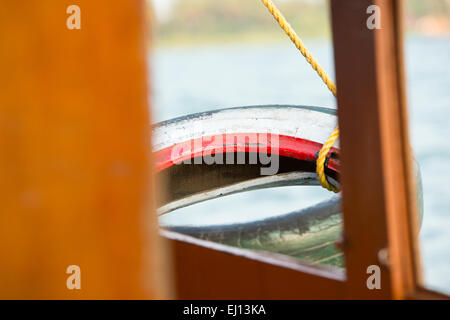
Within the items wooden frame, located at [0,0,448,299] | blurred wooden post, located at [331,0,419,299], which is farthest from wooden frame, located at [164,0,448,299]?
wooden frame, located at [0,0,448,299]

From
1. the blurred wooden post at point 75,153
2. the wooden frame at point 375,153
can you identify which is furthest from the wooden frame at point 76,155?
the wooden frame at point 375,153

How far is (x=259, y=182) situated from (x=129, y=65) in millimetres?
1913

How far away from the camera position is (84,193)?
0.32 metres

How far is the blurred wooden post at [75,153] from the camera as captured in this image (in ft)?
1.02

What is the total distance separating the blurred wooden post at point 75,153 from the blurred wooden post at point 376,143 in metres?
0.45

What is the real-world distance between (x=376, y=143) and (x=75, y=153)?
0.49m

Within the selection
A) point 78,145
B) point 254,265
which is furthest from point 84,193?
point 254,265

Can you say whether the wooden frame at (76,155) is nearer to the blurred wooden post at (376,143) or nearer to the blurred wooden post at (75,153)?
the blurred wooden post at (75,153)

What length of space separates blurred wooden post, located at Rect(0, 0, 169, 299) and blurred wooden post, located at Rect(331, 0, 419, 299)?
45 cm

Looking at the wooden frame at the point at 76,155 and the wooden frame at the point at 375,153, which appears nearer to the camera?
the wooden frame at the point at 76,155

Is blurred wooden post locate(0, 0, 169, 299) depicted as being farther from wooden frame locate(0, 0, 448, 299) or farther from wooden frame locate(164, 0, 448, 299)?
wooden frame locate(164, 0, 448, 299)

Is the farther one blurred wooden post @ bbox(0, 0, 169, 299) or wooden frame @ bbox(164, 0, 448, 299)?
wooden frame @ bbox(164, 0, 448, 299)

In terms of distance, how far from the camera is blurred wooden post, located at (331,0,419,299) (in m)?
0.71
